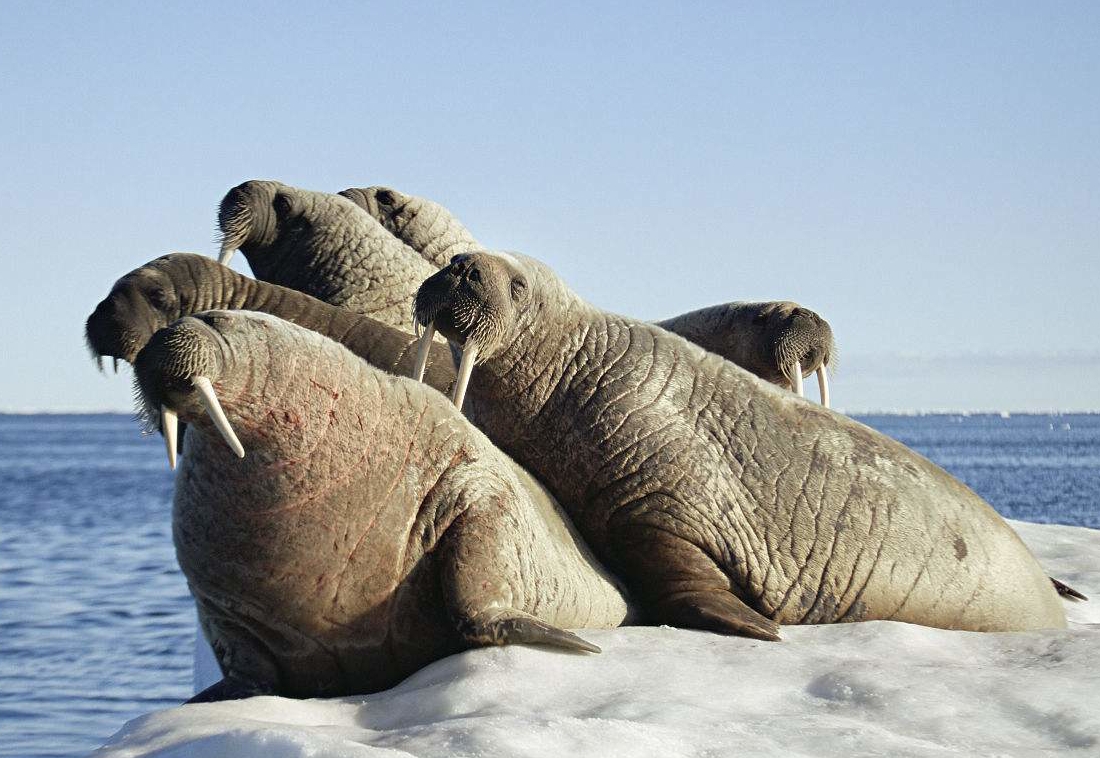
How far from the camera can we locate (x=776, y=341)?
23.4 feet

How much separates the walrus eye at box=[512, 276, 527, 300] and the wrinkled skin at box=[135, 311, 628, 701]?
89 cm

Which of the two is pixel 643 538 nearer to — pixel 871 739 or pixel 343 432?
pixel 343 432

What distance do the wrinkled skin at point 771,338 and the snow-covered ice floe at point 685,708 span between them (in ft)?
7.67

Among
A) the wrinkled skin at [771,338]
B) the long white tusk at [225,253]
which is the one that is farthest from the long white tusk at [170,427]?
the long white tusk at [225,253]

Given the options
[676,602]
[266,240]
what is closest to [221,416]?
[676,602]

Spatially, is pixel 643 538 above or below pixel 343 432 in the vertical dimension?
below

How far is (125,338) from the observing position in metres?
6.52

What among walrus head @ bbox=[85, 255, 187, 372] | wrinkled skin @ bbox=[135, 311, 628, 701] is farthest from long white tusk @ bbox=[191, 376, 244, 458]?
walrus head @ bbox=[85, 255, 187, 372]

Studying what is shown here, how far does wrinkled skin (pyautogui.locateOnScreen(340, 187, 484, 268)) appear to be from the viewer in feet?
30.3

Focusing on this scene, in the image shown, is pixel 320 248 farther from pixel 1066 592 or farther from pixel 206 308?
pixel 1066 592

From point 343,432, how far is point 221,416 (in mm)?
577

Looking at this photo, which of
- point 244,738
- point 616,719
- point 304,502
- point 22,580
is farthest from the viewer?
point 22,580

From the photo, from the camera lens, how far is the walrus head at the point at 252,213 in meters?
8.08

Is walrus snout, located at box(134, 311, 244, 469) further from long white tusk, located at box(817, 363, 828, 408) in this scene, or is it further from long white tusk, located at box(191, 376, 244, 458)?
long white tusk, located at box(817, 363, 828, 408)
